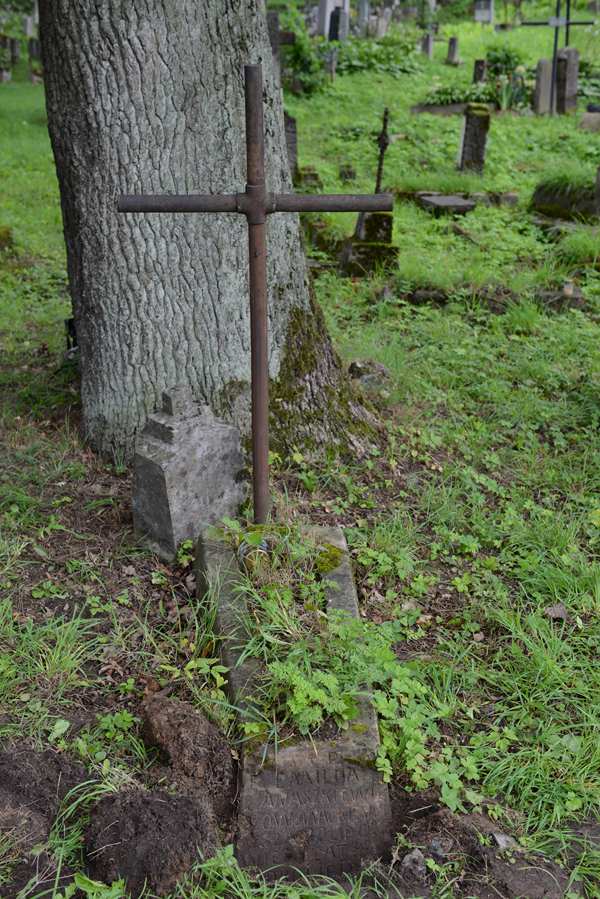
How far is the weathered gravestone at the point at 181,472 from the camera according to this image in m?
3.07

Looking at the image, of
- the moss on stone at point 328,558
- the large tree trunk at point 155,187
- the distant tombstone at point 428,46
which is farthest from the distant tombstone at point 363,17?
the moss on stone at point 328,558

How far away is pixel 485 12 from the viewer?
19094 millimetres

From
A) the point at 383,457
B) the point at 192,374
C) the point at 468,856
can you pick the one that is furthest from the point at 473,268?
the point at 468,856

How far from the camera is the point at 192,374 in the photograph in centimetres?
352

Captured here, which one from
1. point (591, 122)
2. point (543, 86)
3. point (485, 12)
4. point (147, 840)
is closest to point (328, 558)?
point (147, 840)

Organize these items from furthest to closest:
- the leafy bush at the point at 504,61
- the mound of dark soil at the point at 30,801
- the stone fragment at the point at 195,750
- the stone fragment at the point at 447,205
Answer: the leafy bush at the point at 504,61
the stone fragment at the point at 447,205
the stone fragment at the point at 195,750
the mound of dark soil at the point at 30,801

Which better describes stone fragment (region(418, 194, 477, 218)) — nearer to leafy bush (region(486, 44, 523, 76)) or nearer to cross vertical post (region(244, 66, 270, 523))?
cross vertical post (region(244, 66, 270, 523))

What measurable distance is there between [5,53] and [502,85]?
10.3 metres

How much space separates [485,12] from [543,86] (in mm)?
8224

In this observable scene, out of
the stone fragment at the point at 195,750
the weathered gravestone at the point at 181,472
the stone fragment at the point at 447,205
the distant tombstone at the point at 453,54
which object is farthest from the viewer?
the distant tombstone at the point at 453,54

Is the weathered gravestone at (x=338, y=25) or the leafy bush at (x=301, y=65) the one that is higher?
the weathered gravestone at (x=338, y=25)

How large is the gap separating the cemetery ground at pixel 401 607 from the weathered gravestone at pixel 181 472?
5.4 inches

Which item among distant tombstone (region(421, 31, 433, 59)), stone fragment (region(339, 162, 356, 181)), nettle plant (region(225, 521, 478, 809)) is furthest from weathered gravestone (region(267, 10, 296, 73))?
nettle plant (region(225, 521, 478, 809))

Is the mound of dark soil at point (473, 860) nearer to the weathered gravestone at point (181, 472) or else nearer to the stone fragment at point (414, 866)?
the stone fragment at point (414, 866)
